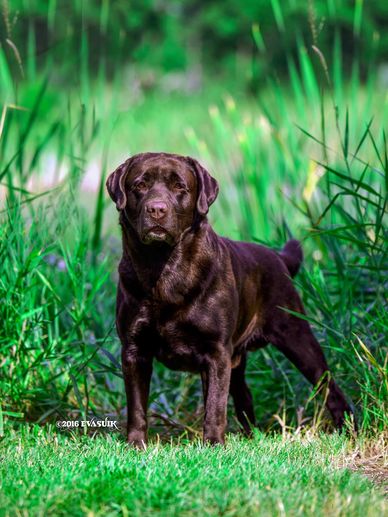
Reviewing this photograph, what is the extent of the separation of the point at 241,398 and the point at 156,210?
1387mm

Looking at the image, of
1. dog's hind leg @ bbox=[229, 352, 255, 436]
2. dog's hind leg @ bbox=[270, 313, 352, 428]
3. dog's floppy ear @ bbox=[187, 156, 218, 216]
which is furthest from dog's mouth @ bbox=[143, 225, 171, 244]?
dog's hind leg @ bbox=[229, 352, 255, 436]

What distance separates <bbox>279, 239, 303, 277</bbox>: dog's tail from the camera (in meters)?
5.05

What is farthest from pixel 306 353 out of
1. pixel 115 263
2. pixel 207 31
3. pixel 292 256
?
pixel 207 31

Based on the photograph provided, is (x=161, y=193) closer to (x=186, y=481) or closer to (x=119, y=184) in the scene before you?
(x=119, y=184)

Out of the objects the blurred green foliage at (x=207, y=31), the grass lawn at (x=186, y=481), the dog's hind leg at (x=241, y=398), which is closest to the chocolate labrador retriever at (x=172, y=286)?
the grass lawn at (x=186, y=481)

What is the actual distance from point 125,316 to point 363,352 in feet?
3.88

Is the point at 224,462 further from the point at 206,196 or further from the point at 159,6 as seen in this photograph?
the point at 159,6

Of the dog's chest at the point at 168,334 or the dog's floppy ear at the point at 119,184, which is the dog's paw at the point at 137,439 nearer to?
the dog's chest at the point at 168,334

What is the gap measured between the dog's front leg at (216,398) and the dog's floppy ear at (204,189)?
2.21 feet

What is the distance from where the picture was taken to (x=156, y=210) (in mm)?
3979

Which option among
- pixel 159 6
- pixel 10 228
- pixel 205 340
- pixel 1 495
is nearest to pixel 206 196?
pixel 205 340

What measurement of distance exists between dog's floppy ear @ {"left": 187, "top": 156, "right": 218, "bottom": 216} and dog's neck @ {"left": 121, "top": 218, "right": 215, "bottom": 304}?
106 millimetres

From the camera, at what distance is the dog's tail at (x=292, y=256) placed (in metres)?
5.05

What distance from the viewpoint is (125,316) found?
423 cm
